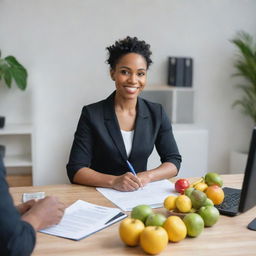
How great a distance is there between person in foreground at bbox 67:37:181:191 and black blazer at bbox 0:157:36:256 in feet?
2.97

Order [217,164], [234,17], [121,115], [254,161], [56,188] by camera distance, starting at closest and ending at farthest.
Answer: [254,161]
[56,188]
[121,115]
[234,17]
[217,164]

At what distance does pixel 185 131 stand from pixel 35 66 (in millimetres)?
1500

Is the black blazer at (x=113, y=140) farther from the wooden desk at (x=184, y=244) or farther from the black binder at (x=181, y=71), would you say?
the black binder at (x=181, y=71)

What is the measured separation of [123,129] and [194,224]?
0.98 m

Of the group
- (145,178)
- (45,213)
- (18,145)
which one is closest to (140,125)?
(145,178)

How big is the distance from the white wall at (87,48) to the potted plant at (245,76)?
0.27 ft

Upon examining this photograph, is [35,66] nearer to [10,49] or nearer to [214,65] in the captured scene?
[10,49]

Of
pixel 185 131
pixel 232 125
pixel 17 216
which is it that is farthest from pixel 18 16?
pixel 17 216

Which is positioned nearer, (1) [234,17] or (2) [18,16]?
(2) [18,16]

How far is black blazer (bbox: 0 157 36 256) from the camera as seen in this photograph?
1011 mm

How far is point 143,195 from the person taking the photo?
1.69 metres

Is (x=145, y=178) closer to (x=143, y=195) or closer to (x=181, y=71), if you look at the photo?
(x=143, y=195)

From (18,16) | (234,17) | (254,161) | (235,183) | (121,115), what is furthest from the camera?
(234,17)

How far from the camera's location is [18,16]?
3594mm
